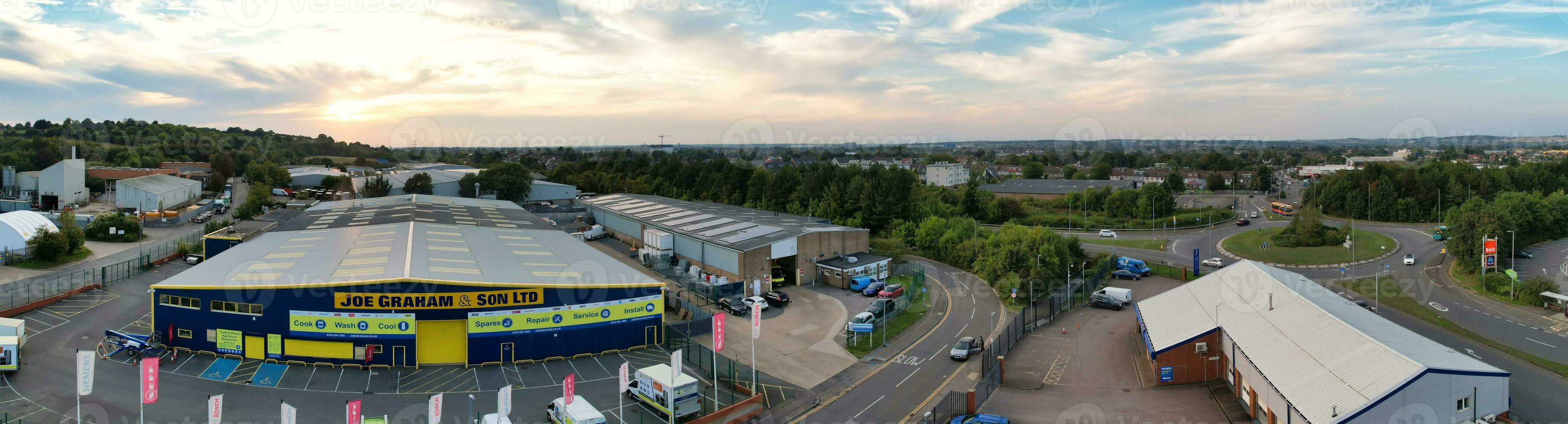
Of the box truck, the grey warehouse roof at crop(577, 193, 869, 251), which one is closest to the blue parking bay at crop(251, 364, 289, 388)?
the grey warehouse roof at crop(577, 193, 869, 251)

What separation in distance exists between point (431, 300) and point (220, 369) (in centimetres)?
651

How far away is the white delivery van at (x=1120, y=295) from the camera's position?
33.2 metres

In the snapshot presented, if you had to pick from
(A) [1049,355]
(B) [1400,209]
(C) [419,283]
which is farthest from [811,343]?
(B) [1400,209]

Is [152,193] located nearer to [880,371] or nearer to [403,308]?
[403,308]

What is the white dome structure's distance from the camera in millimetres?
40031

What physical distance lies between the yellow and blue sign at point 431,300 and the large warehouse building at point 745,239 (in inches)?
530

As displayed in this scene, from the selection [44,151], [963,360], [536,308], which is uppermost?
[44,151]

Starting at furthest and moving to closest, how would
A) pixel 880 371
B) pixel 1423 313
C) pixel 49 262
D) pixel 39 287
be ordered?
pixel 49 262, pixel 39 287, pixel 1423 313, pixel 880 371

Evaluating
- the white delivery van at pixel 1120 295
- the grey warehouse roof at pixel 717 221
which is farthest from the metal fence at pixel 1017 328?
the grey warehouse roof at pixel 717 221

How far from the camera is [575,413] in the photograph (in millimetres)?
17891

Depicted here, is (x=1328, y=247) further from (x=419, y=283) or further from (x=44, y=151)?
(x=44, y=151)

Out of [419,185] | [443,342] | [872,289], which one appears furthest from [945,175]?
[443,342]

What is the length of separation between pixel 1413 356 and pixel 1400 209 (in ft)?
189

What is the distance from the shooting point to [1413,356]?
1772 cm
